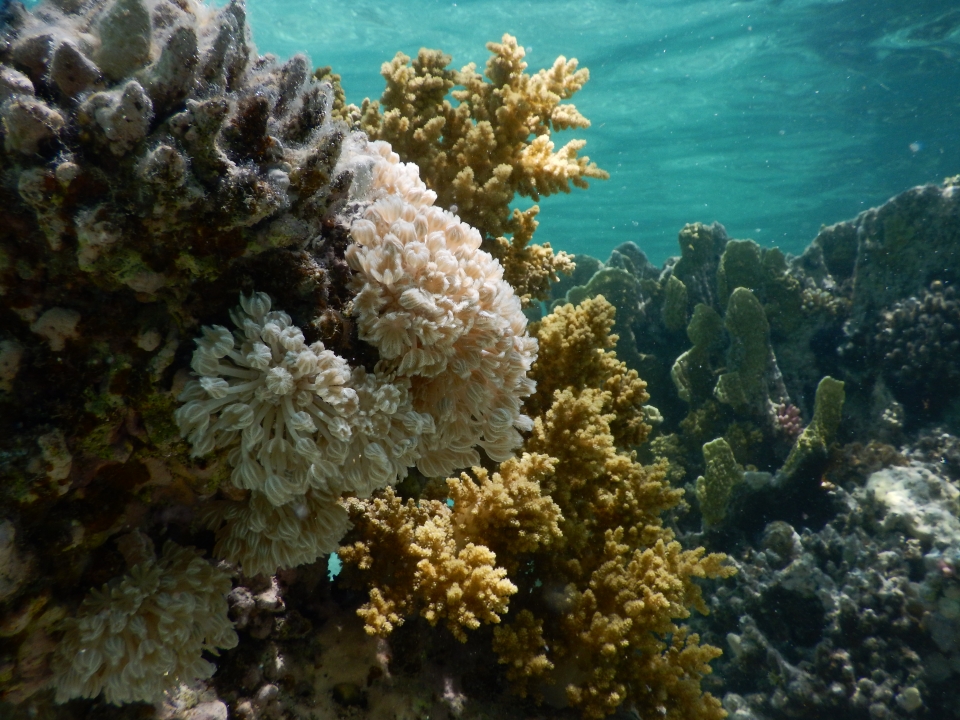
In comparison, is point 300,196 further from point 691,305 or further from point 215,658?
point 691,305

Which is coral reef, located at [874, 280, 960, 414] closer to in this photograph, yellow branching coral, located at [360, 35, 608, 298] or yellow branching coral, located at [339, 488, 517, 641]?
yellow branching coral, located at [360, 35, 608, 298]

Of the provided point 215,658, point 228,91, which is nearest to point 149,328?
point 228,91

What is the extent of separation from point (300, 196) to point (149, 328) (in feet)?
2.27

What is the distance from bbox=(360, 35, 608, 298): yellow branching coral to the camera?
3.92m

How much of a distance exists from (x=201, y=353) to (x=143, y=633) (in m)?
1.11

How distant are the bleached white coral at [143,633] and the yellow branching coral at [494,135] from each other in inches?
112

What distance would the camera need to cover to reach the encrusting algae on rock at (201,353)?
5.41ft

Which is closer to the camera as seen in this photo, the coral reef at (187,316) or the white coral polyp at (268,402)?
the coral reef at (187,316)

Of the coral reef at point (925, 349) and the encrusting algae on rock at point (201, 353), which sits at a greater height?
the coral reef at point (925, 349)

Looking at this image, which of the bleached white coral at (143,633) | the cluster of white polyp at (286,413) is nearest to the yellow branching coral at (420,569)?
the bleached white coral at (143,633)

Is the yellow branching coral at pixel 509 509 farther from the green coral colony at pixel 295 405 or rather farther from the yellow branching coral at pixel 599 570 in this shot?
the yellow branching coral at pixel 599 570

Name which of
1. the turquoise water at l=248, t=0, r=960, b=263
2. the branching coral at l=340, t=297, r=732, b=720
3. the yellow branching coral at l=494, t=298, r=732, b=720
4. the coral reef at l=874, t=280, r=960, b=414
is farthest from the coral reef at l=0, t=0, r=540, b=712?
the turquoise water at l=248, t=0, r=960, b=263

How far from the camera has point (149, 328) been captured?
1.82 metres

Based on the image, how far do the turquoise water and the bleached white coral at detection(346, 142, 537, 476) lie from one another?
1806 cm
